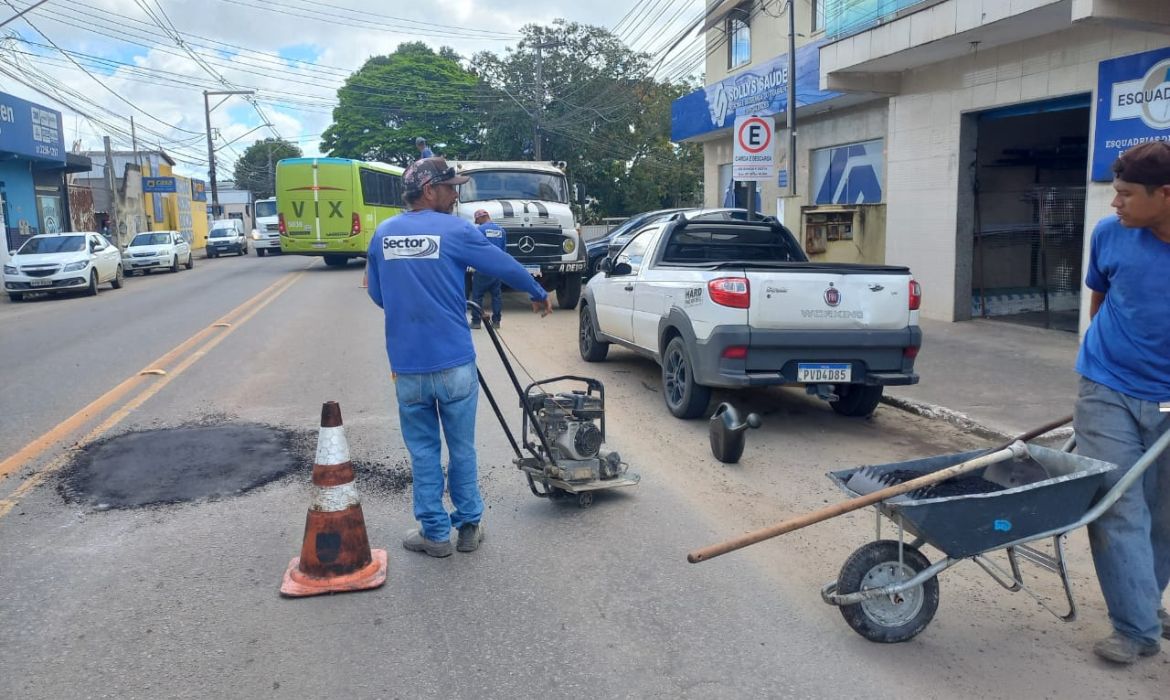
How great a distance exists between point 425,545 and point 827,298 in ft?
12.4

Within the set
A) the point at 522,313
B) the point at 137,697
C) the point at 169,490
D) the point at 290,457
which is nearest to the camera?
the point at 137,697

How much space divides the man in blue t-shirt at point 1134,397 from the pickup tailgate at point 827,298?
3325mm

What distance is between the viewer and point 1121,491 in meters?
3.43

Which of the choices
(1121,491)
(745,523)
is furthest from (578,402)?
(1121,491)

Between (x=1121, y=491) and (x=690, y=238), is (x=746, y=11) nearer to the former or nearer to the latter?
(x=690, y=238)

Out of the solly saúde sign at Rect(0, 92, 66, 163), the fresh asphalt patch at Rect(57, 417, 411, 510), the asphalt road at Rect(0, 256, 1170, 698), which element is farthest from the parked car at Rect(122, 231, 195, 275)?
the fresh asphalt patch at Rect(57, 417, 411, 510)

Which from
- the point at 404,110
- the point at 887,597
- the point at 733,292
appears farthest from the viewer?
the point at 404,110

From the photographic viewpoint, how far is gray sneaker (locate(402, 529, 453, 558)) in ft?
15.3

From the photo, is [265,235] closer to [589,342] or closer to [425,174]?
[589,342]

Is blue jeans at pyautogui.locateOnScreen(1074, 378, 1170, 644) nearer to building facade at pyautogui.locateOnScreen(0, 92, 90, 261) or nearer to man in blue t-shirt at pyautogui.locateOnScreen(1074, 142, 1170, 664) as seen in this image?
man in blue t-shirt at pyautogui.locateOnScreen(1074, 142, 1170, 664)

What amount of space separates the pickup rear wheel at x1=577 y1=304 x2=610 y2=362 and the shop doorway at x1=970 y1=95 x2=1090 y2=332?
6.54 meters

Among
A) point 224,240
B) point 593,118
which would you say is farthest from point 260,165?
point 593,118

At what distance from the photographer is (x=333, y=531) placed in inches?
169

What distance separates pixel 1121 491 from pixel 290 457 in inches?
203
